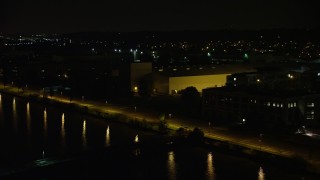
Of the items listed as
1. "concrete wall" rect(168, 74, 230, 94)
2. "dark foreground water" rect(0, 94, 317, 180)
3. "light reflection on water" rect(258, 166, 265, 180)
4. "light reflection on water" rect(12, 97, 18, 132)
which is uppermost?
"concrete wall" rect(168, 74, 230, 94)

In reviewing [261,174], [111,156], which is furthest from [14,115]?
[261,174]

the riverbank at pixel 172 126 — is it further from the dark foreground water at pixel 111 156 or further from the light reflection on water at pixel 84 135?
the light reflection on water at pixel 84 135

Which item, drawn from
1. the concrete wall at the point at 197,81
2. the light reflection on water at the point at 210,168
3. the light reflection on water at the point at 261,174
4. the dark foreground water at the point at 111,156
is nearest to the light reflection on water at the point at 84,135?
the dark foreground water at the point at 111,156

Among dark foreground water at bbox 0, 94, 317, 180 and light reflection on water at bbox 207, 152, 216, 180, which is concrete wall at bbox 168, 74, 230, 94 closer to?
dark foreground water at bbox 0, 94, 317, 180

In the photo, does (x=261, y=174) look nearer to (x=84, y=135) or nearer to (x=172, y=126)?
(x=172, y=126)

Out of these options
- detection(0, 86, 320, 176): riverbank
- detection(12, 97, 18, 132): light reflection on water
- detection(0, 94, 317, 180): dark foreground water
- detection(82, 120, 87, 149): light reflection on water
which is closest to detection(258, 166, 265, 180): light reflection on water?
detection(0, 94, 317, 180): dark foreground water

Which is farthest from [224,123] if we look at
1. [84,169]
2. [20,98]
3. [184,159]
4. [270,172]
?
[20,98]
